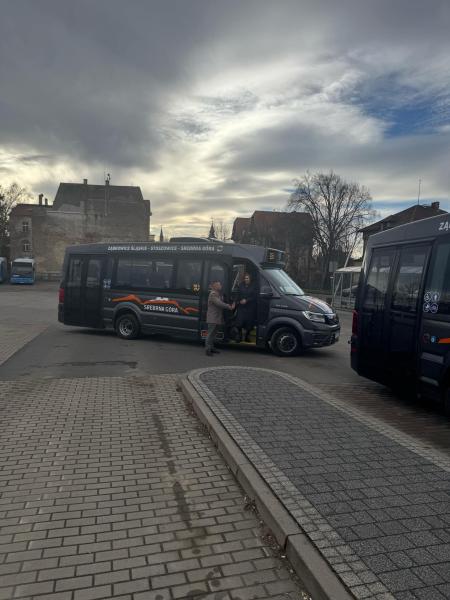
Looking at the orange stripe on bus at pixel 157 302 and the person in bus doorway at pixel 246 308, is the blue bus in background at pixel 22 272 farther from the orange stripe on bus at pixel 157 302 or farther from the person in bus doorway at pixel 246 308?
the person in bus doorway at pixel 246 308

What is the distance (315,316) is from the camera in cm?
1066

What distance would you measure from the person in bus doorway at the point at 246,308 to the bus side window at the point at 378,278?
3.42 meters

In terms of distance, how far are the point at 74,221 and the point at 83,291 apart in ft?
178

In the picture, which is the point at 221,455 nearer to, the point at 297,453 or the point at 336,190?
the point at 297,453

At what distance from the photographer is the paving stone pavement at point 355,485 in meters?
2.75

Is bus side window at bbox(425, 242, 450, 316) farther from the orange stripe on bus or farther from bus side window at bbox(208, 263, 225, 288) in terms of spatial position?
the orange stripe on bus

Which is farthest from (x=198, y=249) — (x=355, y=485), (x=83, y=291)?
(x=355, y=485)

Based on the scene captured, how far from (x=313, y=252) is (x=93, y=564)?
61.1m

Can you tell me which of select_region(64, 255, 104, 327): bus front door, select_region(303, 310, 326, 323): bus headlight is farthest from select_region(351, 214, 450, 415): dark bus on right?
select_region(64, 255, 104, 327): bus front door

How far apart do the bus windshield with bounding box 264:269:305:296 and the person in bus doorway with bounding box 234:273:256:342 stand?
0.50 m

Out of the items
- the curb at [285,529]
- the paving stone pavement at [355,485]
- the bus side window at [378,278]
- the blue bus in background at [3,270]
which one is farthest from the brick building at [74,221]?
the curb at [285,529]

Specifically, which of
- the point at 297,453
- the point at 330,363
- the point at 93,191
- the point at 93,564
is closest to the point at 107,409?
the point at 297,453

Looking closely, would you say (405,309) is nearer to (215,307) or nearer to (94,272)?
(215,307)

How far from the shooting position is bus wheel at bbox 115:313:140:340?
41.6 feet
